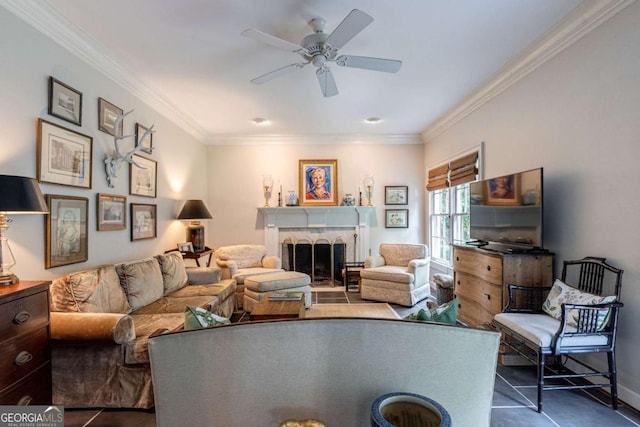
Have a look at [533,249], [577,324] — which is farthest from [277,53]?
[577,324]

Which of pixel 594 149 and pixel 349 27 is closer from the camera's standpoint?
pixel 349 27

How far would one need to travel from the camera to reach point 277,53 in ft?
9.21

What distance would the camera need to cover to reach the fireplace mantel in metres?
5.66

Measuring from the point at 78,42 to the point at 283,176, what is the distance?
3531 millimetres

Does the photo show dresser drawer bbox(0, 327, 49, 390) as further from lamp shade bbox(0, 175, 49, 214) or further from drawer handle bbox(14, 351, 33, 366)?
lamp shade bbox(0, 175, 49, 214)

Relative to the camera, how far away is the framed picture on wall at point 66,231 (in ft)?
7.59

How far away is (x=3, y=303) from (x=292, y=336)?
1.57 m

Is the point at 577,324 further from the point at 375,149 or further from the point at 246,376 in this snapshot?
the point at 375,149

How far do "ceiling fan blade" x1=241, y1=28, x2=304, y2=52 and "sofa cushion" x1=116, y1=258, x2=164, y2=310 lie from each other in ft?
7.41

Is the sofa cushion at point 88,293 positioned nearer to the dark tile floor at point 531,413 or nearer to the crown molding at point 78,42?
the dark tile floor at point 531,413

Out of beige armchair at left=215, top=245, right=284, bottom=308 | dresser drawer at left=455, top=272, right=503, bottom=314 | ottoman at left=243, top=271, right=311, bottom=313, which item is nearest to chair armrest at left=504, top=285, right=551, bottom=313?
dresser drawer at left=455, top=272, right=503, bottom=314

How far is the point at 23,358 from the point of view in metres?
1.67

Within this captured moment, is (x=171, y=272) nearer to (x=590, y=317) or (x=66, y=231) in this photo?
(x=66, y=231)

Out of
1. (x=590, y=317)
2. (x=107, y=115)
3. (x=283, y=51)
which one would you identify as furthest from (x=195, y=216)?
(x=590, y=317)
